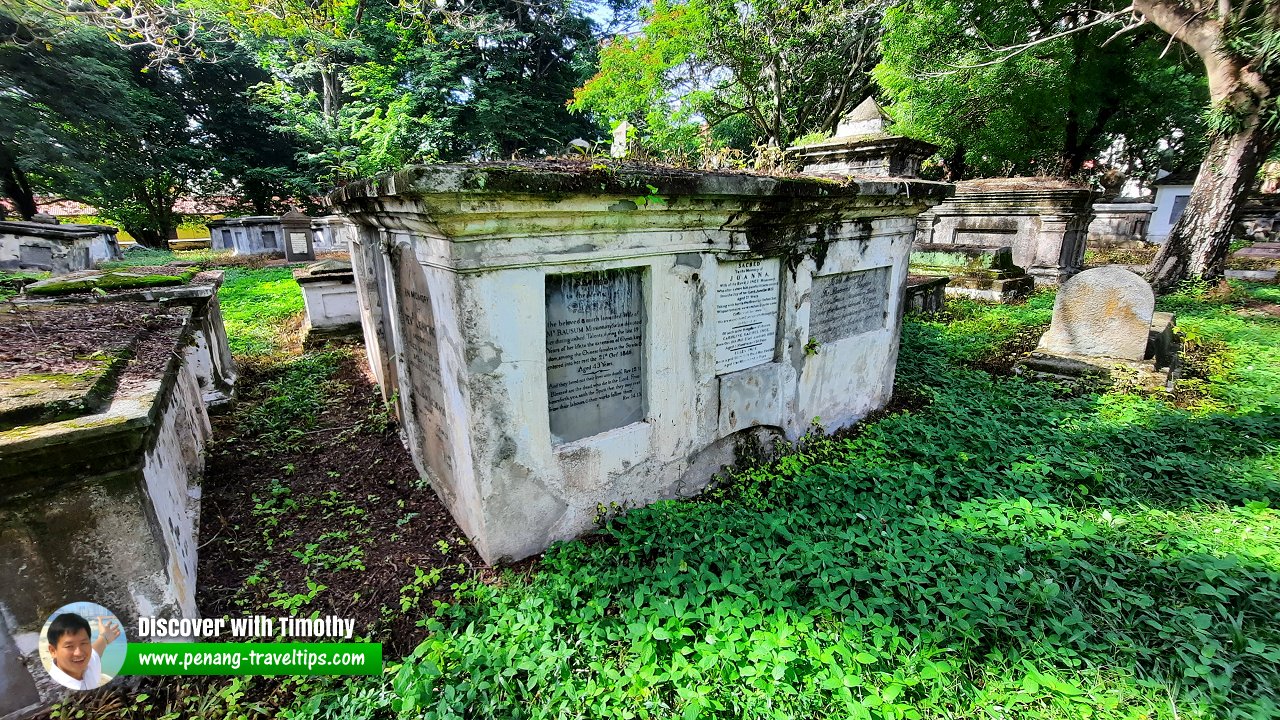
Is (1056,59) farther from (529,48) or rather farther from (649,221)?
(529,48)

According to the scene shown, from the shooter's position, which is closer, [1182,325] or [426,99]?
[1182,325]

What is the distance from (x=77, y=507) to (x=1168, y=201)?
29.2 m

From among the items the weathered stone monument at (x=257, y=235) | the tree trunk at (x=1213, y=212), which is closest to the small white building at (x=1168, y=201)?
the tree trunk at (x=1213, y=212)

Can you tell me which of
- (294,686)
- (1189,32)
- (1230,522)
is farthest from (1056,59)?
(294,686)

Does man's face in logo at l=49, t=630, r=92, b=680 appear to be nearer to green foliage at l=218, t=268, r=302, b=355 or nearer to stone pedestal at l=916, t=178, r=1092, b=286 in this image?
green foliage at l=218, t=268, r=302, b=355

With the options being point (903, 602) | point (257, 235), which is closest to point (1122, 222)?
point (903, 602)

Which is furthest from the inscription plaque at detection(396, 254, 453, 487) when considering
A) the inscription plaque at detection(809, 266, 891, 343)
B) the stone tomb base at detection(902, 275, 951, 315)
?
the stone tomb base at detection(902, 275, 951, 315)

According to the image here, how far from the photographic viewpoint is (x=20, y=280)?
5332 millimetres

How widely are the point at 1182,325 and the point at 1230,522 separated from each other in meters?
5.79

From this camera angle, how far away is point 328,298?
6695mm

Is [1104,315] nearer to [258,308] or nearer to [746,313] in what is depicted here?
[746,313]

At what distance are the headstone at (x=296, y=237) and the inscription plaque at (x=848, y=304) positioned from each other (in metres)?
15.9

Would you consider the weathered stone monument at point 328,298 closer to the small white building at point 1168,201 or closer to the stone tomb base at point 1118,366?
the stone tomb base at point 1118,366

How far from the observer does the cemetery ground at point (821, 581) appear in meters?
1.83
